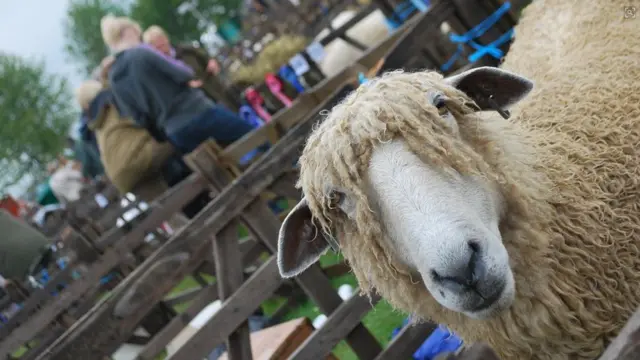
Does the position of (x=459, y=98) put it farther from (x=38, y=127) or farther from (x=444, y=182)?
(x=38, y=127)

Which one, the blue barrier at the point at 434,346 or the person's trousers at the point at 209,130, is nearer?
the blue barrier at the point at 434,346

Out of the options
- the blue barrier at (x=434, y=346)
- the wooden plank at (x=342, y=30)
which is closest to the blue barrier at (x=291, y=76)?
the wooden plank at (x=342, y=30)

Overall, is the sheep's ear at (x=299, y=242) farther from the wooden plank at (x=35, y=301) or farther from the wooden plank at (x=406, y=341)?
the wooden plank at (x=35, y=301)

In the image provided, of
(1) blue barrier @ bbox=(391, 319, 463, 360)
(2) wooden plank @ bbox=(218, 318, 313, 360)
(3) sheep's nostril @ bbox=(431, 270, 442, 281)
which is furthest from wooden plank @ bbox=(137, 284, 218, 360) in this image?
(3) sheep's nostril @ bbox=(431, 270, 442, 281)

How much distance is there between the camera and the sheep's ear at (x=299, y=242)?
226 cm

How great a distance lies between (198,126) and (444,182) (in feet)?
14.2

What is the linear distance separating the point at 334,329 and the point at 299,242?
0.91 metres

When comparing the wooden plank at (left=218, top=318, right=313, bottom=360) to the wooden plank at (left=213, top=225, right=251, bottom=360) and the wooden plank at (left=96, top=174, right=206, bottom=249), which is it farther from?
the wooden plank at (left=96, top=174, right=206, bottom=249)

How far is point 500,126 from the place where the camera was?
2189 millimetres

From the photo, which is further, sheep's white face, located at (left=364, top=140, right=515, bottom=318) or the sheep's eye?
the sheep's eye

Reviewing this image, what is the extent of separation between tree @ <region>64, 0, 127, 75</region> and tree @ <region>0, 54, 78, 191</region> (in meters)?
13.1

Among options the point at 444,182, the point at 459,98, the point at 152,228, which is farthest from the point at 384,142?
the point at 152,228

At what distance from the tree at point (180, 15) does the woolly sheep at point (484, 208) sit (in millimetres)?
40235

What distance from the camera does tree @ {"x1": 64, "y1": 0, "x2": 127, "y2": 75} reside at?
1727 inches
